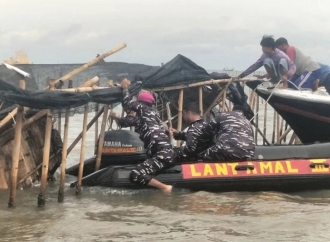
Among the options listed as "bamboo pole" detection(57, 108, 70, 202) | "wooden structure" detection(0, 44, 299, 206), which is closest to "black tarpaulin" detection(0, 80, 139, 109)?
"wooden structure" detection(0, 44, 299, 206)

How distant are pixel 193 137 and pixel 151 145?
746 mm

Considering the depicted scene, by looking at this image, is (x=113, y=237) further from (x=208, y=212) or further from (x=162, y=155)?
(x=162, y=155)

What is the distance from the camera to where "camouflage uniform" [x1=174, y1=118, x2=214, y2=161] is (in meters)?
9.02

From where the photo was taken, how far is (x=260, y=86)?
484 inches

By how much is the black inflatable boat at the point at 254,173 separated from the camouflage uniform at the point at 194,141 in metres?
0.39

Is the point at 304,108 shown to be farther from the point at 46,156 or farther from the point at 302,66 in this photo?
the point at 46,156

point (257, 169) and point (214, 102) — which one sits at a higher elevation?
point (214, 102)

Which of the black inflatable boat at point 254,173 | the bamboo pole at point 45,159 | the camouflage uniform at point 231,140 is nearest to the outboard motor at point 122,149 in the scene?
the black inflatable boat at point 254,173

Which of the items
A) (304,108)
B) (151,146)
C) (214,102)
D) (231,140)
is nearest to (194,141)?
(231,140)

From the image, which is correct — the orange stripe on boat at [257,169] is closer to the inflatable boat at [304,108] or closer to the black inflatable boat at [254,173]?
the black inflatable boat at [254,173]

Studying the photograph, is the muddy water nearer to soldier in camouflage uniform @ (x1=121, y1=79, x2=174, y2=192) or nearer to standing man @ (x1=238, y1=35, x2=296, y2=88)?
soldier in camouflage uniform @ (x1=121, y1=79, x2=174, y2=192)

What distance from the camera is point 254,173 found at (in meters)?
8.74

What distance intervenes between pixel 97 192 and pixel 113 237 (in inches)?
105

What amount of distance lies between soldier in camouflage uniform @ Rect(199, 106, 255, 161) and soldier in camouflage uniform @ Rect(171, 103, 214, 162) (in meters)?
0.26
